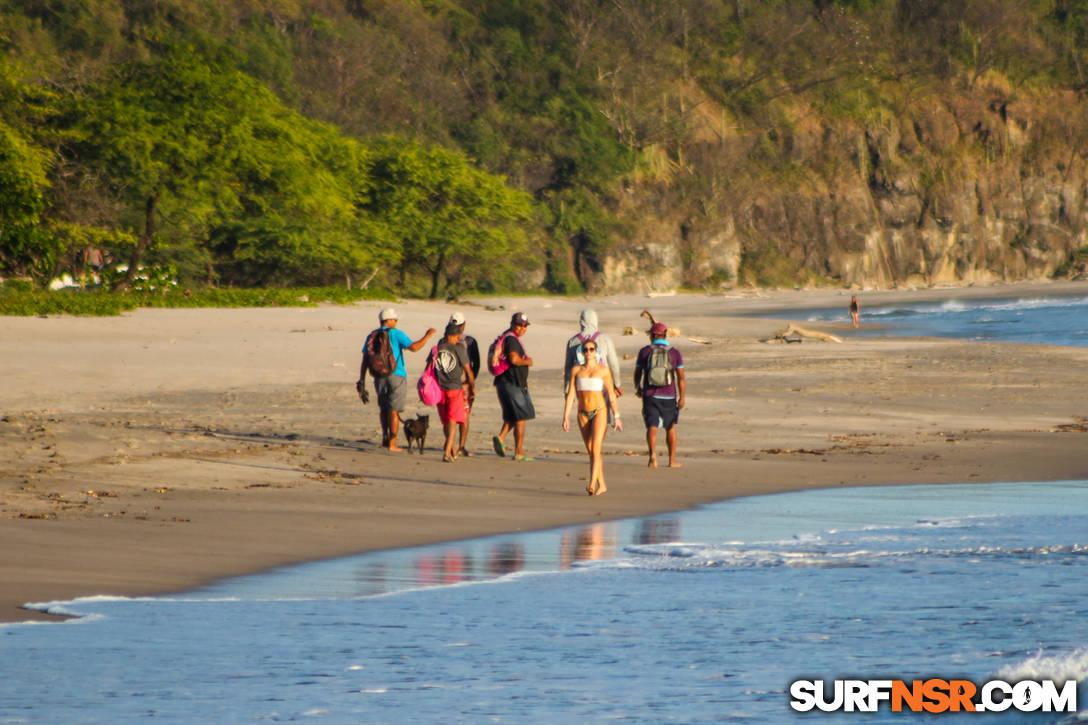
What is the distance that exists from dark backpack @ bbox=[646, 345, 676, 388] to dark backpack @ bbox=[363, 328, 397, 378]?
9.46 ft

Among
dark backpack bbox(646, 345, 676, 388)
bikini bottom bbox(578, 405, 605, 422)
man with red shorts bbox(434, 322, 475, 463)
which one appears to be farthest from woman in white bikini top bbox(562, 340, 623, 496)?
man with red shorts bbox(434, 322, 475, 463)

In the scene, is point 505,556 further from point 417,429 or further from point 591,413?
point 417,429

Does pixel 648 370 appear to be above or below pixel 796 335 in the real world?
below

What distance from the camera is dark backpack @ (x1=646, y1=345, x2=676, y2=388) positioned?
43.9 ft

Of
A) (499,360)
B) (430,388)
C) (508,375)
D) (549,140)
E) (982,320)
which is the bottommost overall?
(430,388)

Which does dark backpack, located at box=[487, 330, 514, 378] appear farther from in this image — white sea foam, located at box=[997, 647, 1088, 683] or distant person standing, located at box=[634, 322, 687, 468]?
white sea foam, located at box=[997, 647, 1088, 683]

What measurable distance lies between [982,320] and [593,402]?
4737cm

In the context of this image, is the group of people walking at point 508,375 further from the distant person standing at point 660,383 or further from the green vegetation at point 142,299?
the green vegetation at point 142,299

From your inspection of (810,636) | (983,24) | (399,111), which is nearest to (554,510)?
(810,636)

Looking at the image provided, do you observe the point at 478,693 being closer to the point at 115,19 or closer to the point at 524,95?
the point at 115,19

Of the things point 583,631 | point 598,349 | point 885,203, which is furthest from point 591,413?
point 885,203

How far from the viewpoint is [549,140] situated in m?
102

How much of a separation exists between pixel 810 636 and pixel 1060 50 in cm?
14077

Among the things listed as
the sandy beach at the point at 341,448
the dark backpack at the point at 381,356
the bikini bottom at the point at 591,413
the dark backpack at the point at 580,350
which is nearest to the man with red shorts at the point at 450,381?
the sandy beach at the point at 341,448
